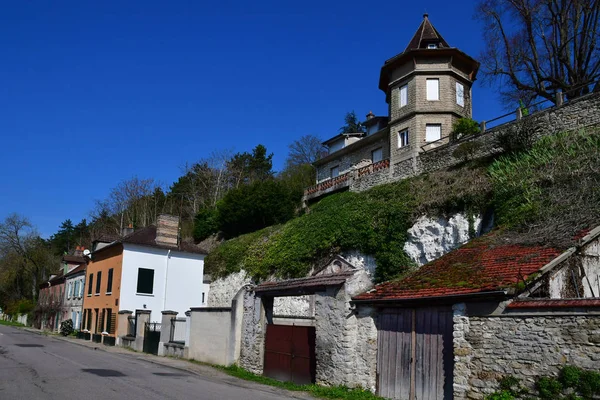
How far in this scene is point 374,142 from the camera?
126 ft

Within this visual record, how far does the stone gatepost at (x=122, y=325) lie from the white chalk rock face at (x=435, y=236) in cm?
1533

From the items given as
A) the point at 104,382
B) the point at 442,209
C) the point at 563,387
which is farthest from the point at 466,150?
the point at 104,382

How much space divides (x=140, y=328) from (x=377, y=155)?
21.3m

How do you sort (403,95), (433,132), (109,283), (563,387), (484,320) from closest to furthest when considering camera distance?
1. (563,387)
2. (484,320)
3. (109,283)
4. (433,132)
5. (403,95)

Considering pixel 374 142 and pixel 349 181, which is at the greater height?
pixel 374 142

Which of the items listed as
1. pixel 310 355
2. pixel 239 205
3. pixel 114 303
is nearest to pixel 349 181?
pixel 239 205

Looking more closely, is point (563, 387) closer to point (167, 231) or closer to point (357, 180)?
point (357, 180)

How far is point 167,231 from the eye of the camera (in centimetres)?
3212

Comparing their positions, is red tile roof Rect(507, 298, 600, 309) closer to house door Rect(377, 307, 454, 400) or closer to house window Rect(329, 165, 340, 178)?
house door Rect(377, 307, 454, 400)

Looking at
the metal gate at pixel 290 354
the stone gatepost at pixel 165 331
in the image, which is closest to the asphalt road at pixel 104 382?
the metal gate at pixel 290 354

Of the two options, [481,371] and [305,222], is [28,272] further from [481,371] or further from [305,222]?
[481,371]

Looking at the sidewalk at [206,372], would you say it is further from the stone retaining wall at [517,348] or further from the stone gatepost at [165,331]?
the stone retaining wall at [517,348]

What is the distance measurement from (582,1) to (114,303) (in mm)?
31580

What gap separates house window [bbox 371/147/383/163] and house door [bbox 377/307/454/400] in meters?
26.3
